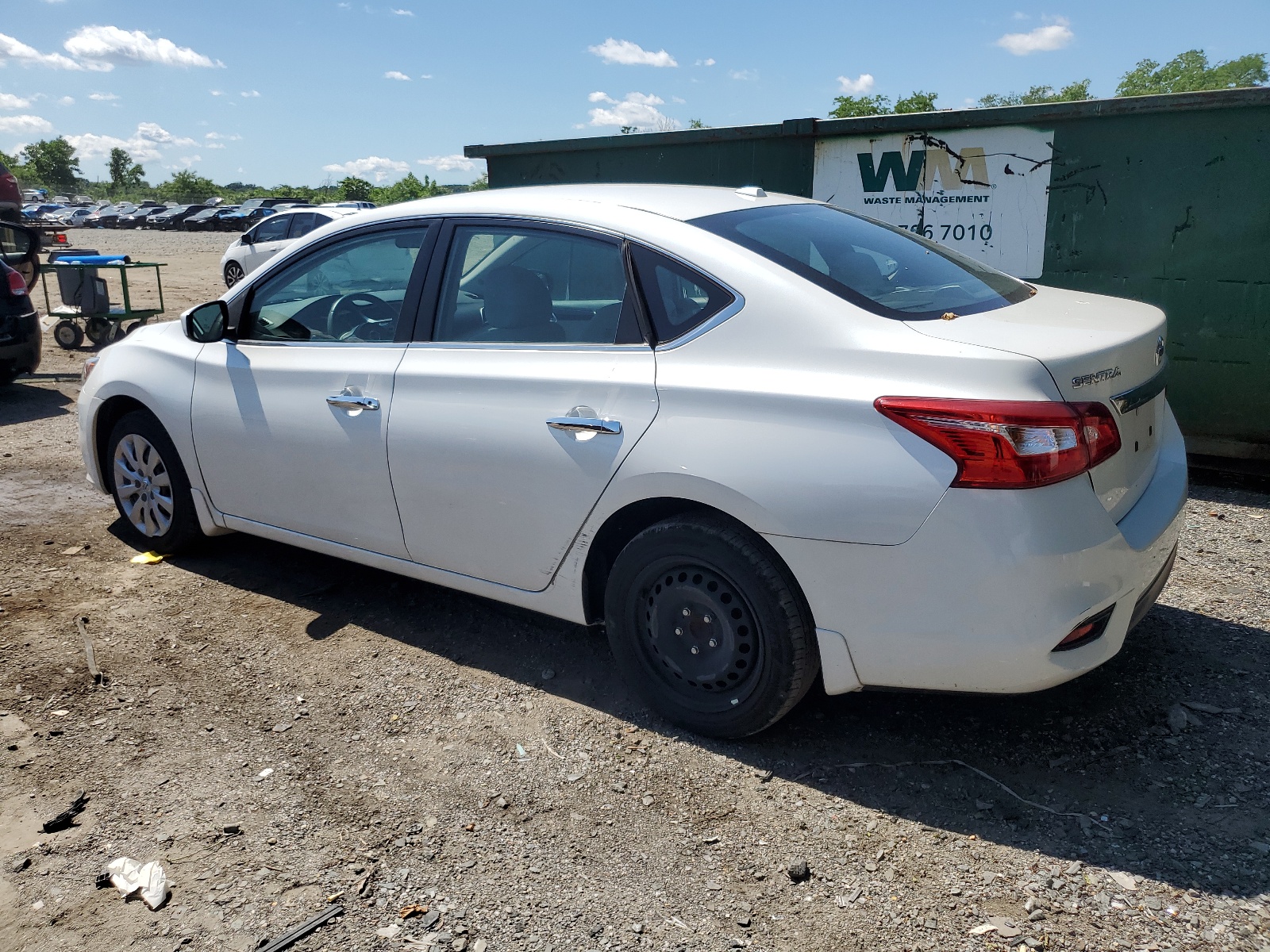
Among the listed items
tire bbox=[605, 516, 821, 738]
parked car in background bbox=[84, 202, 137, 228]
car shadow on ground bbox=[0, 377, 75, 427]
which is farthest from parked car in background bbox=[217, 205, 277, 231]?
tire bbox=[605, 516, 821, 738]

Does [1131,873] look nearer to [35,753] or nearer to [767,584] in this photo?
[767,584]

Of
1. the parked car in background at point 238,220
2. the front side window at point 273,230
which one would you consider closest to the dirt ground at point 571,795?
the front side window at point 273,230

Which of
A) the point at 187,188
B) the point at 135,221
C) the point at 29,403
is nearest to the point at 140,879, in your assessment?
the point at 29,403

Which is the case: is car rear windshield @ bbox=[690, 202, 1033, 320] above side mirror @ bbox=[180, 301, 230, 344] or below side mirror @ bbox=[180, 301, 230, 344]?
above

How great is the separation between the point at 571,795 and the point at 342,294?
2.29 metres

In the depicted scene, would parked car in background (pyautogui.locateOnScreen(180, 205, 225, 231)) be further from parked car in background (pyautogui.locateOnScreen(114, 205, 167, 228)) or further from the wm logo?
the wm logo

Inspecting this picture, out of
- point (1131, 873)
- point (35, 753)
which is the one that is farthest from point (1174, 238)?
point (35, 753)

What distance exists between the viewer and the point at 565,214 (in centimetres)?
345

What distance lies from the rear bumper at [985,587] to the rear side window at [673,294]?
75 cm

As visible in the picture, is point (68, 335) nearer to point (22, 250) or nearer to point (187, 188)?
point (22, 250)

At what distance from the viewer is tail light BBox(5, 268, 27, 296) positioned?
30.0 ft

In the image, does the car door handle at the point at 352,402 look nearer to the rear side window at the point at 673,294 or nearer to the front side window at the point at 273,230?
the rear side window at the point at 673,294

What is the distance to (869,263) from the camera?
3.29 metres

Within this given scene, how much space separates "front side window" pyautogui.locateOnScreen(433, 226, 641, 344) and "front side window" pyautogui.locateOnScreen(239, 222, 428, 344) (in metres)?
0.25
